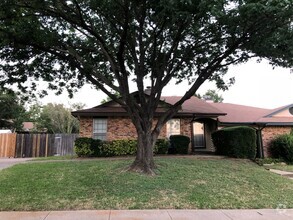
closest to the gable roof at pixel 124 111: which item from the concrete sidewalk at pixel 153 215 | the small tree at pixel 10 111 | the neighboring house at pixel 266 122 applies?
the neighboring house at pixel 266 122

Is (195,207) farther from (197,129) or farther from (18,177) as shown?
(197,129)

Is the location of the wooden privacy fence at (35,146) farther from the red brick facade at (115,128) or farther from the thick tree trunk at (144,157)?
the thick tree trunk at (144,157)

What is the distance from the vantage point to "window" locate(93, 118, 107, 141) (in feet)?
53.5

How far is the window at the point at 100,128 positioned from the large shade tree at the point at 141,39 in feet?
15.2

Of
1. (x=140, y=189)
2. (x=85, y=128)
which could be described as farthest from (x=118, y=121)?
(x=140, y=189)

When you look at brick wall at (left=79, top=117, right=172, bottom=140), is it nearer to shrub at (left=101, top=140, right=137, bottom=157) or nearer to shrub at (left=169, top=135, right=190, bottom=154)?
shrub at (left=101, top=140, right=137, bottom=157)

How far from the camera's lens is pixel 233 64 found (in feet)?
35.9

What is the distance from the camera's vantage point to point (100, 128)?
53.8 feet

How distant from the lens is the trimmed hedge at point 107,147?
14422 mm

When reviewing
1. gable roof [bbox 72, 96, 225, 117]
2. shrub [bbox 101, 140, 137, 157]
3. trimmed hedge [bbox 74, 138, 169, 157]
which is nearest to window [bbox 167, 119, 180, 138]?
gable roof [bbox 72, 96, 225, 117]

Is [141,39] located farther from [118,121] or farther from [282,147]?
[282,147]

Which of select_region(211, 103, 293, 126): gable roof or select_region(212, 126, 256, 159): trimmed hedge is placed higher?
select_region(211, 103, 293, 126): gable roof

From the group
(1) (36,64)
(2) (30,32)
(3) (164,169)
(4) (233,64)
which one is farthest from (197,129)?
(2) (30,32)

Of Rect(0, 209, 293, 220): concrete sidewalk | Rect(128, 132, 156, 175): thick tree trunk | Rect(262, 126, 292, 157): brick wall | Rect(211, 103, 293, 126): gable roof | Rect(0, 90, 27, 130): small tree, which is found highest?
Rect(0, 90, 27, 130): small tree
